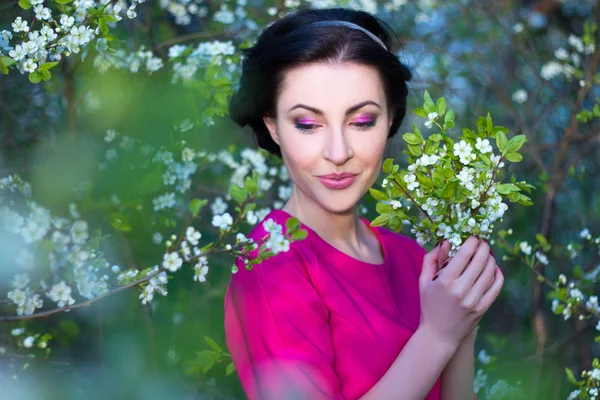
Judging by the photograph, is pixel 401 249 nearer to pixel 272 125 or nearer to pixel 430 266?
pixel 430 266

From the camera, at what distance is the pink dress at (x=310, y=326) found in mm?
1832

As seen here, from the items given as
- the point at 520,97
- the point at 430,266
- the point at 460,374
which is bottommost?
the point at 520,97

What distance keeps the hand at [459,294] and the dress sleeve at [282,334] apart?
10.2 inches

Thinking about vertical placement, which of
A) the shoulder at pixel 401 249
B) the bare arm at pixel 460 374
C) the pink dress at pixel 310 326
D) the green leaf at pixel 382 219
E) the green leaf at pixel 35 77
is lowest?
the bare arm at pixel 460 374

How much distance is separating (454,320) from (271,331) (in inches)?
16.7

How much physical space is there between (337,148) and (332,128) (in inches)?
2.3

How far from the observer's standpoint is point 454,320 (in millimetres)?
1810

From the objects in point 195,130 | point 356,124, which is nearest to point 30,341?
point 195,130

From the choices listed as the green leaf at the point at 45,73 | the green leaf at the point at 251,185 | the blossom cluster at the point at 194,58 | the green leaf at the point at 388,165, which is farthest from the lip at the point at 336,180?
the blossom cluster at the point at 194,58

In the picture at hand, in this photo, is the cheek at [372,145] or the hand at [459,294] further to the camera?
the cheek at [372,145]

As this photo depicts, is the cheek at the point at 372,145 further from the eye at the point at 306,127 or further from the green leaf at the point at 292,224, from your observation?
the green leaf at the point at 292,224

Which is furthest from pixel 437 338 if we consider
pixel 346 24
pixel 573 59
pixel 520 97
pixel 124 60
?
pixel 520 97

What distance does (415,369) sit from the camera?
5.89 feet

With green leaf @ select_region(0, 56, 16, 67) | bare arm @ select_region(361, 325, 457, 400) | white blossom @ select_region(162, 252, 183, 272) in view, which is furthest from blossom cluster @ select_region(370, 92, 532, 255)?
green leaf @ select_region(0, 56, 16, 67)
